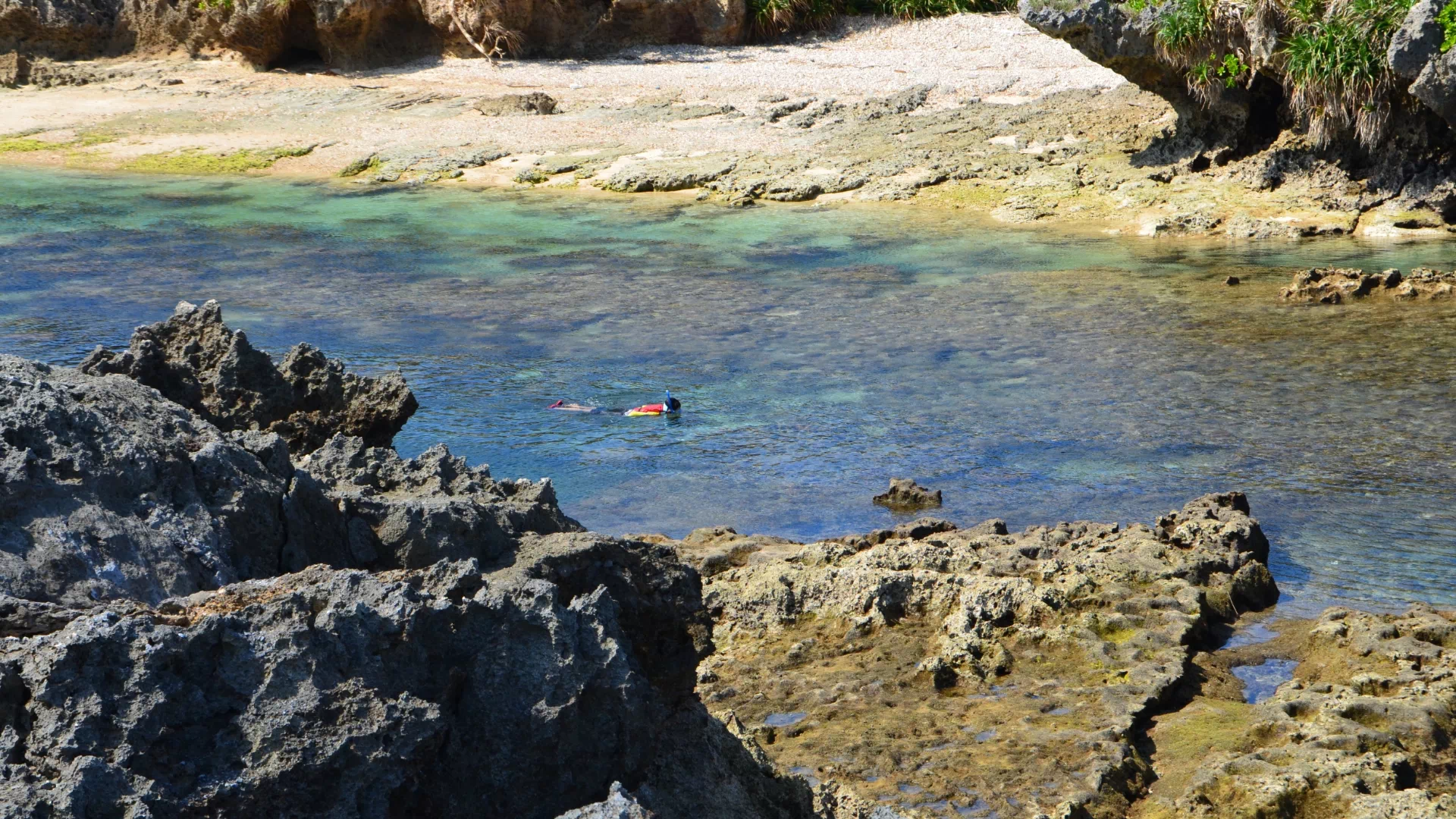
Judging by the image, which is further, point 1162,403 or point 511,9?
point 511,9

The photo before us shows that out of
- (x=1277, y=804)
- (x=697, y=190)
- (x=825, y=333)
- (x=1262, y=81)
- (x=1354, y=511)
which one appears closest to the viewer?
(x=1277, y=804)

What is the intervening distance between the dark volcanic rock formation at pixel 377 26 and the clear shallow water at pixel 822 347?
585cm

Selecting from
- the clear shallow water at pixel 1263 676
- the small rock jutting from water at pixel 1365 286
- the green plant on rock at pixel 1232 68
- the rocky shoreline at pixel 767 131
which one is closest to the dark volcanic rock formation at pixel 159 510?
the clear shallow water at pixel 1263 676

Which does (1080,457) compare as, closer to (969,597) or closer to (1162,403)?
(1162,403)

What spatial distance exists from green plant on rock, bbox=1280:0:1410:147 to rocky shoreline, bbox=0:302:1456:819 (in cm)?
889

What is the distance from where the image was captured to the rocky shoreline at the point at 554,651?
7.11ft

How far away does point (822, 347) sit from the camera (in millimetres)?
10930


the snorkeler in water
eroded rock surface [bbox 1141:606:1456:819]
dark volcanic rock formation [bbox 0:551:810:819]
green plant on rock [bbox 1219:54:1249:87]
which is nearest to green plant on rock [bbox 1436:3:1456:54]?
green plant on rock [bbox 1219:54:1249:87]

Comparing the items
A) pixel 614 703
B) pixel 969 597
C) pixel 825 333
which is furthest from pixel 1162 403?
pixel 614 703

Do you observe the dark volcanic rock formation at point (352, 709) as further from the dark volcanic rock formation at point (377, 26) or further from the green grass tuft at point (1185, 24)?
the dark volcanic rock formation at point (377, 26)

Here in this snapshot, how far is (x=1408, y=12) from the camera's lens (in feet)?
41.2

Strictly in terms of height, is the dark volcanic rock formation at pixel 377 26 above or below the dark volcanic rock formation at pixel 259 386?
above

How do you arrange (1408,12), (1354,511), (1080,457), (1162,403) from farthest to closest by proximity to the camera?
(1408,12)
(1162,403)
(1080,457)
(1354,511)

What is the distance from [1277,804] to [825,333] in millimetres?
8000
